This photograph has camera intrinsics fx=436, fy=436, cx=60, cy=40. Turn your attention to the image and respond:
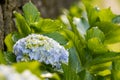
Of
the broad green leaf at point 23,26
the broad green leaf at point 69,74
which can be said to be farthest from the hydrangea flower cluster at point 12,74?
the broad green leaf at point 23,26

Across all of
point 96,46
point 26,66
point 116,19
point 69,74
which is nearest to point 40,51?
point 69,74

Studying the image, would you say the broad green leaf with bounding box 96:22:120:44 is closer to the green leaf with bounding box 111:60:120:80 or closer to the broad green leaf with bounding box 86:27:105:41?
the broad green leaf with bounding box 86:27:105:41

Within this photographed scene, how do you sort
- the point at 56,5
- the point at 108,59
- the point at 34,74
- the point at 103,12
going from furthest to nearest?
the point at 56,5 < the point at 103,12 < the point at 108,59 < the point at 34,74

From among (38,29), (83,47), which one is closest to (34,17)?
(38,29)

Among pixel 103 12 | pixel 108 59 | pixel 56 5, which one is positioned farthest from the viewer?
pixel 56 5

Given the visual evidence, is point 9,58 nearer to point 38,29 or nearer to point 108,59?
point 38,29

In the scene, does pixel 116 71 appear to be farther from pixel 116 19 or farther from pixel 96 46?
pixel 116 19

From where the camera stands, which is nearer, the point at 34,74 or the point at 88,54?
Answer: the point at 34,74
